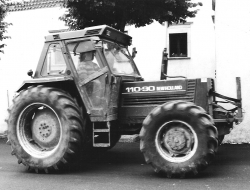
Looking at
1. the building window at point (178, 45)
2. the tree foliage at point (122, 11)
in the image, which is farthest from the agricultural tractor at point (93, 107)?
the building window at point (178, 45)

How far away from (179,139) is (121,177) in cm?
106

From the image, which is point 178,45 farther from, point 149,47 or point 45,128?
point 45,128

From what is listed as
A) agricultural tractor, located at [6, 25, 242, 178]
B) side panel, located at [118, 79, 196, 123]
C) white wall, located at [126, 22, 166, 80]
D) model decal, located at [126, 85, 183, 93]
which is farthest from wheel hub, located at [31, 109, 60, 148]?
white wall, located at [126, 22, 166, 80]

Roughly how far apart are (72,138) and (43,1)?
9726 millimetres

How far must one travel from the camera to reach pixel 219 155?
8.13m

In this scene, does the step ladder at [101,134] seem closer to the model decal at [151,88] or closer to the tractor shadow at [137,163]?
the tractor shadow at [137,163]

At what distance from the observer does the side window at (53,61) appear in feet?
22.7

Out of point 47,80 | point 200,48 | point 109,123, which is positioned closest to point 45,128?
point 47,80

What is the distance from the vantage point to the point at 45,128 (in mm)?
6785

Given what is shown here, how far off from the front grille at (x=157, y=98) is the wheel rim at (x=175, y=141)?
0.66 meters

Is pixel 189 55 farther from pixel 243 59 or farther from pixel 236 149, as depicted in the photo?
pixel 236 149

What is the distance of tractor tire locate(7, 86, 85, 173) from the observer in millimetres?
6355

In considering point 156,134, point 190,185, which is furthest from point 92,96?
point 190,185

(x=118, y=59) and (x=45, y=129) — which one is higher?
(x=118, y=59)
